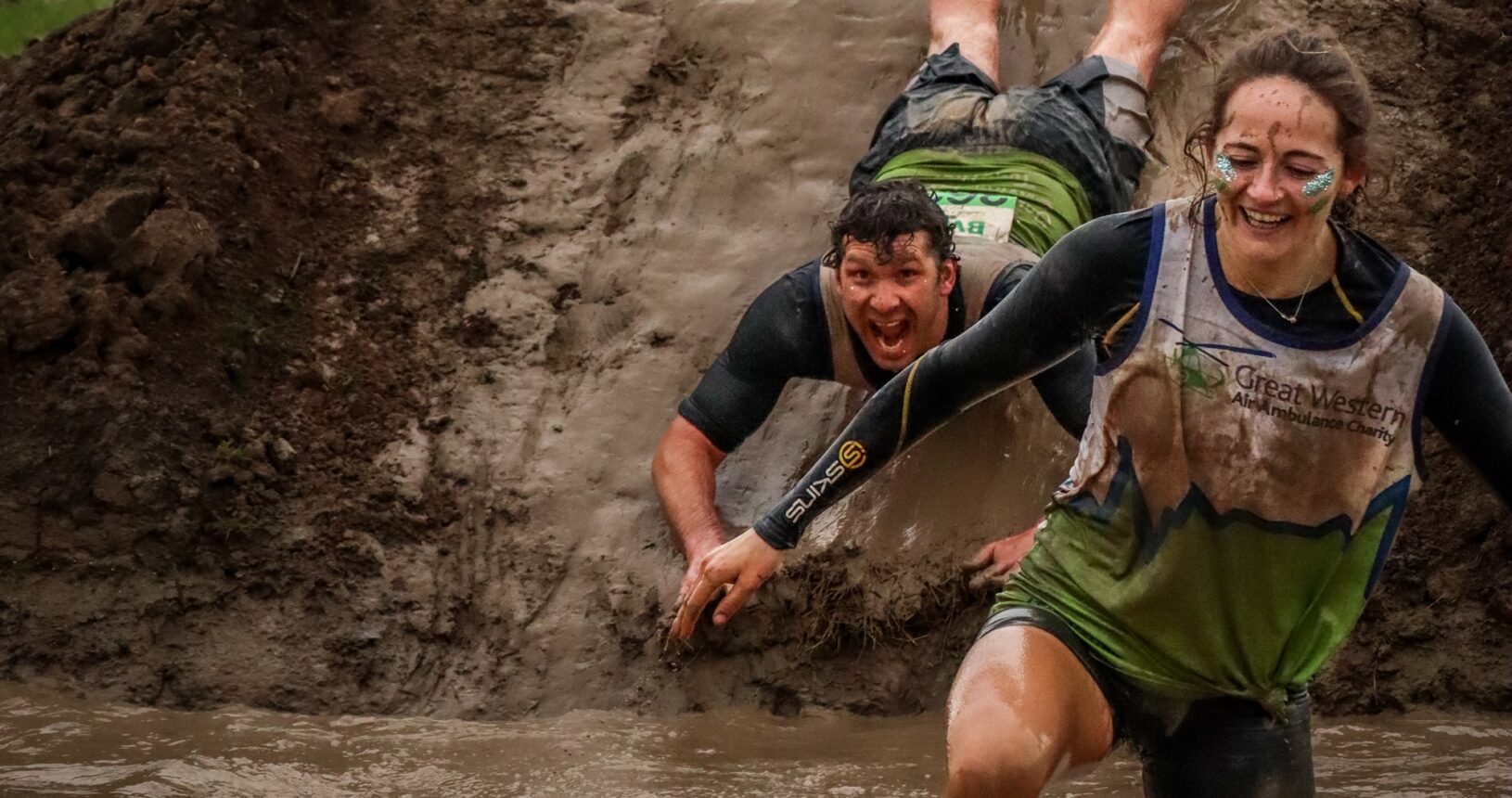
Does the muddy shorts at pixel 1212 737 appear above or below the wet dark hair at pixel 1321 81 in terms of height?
below

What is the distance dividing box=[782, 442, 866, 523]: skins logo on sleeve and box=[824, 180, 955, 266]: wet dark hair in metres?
1.87

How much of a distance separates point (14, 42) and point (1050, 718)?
5.75 metres

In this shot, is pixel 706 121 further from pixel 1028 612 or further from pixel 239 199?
pixel 1028 612

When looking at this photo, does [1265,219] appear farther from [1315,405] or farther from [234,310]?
[234,310]

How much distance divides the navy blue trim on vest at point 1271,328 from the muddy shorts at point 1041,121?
9.85 feet

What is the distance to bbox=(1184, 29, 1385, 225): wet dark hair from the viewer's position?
2.76m

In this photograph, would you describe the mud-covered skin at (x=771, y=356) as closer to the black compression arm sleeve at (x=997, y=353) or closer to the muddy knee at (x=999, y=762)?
the black compression arm sleeve at (x=997, y=353)

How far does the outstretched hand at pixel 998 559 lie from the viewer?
4863 mm

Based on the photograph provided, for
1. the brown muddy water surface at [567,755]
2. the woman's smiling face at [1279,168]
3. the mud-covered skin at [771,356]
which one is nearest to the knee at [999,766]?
the woman's smiling face at [1279,168]

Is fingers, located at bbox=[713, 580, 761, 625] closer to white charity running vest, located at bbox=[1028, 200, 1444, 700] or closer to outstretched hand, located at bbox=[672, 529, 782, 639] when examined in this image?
outstretched hand, located at bbox=[672, 529, 782, 639]

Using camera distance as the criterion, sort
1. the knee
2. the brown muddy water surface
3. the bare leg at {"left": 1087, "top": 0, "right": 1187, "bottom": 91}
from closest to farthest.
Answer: the knee < the brown muddy water surface < the bare leg at {"left": 1087, "top": 0, "right": 1187, "bottom": 91}

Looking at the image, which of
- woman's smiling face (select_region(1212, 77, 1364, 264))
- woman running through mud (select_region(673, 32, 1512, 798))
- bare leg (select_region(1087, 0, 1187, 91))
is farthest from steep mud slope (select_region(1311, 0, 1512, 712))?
woman's smiling face (select_region(1212, 77, 1364, 264))

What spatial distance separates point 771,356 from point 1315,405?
2583mm

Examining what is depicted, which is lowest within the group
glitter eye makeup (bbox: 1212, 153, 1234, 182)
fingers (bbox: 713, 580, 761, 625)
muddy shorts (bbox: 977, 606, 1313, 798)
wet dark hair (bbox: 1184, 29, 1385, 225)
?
muddy shorts (bbox: 977, 606, 1313, 798)
